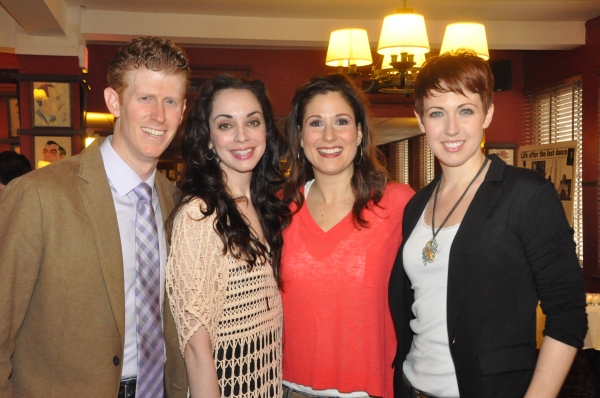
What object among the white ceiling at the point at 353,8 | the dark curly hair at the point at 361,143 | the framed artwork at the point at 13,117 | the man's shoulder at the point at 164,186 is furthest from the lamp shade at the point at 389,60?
the framed artwork at the point at 13,117

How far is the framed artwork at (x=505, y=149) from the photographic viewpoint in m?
9.38

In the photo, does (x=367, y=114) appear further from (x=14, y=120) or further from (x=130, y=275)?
(x=14, y=120)

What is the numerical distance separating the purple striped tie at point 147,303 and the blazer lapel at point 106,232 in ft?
0.31

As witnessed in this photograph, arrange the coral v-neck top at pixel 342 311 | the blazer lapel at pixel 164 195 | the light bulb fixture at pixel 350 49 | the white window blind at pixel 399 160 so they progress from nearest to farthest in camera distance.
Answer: the blazer lapel at pixel 164 195 → the coral v-neck top at pixel 342 311 → the light bulb fixture at pixel 350 49 → the white window blind at pixel 399 160

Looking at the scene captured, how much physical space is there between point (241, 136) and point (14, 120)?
30.7 ft

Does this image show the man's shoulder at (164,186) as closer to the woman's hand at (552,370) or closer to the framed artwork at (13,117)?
the woman's hand at (552,370)

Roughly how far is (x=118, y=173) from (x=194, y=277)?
44 cm

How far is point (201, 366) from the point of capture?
80.4 inches

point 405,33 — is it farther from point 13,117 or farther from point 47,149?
point 13,117

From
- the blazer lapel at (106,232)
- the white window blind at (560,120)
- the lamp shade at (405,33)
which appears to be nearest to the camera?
the blazer lapel at (106,232)

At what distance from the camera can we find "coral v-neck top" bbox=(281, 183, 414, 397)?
2357 millimetres

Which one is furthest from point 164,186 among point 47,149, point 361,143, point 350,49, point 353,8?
point 47,149

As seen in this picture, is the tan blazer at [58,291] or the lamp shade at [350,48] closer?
the tan blazer at [58,291]

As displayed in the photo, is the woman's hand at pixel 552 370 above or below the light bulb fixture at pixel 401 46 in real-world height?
below
